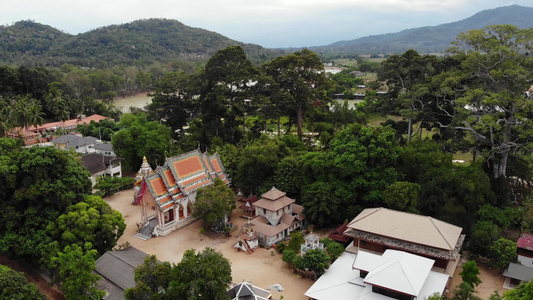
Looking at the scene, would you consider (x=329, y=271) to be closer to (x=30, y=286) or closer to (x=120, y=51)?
(x=30, y=286)

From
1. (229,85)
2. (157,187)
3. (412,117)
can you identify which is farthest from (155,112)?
(412,117)

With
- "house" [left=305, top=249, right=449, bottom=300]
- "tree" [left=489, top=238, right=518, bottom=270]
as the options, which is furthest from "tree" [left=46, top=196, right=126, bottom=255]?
"tree" [left=489, top=238, right=518, bottom=270]

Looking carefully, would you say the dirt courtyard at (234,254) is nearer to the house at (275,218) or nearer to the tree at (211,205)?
the house at (275,218)

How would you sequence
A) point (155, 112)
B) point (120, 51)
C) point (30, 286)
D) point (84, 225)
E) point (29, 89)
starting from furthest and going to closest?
point (120, 51)
point (29, 89)
point (155, 112)
point (84, 225)
point (30, 286)

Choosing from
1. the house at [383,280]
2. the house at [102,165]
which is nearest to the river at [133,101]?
the house at [102,165]

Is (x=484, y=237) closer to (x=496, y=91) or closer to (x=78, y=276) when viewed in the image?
(x=496, y=91)

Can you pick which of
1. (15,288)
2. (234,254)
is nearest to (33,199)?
(15,288)

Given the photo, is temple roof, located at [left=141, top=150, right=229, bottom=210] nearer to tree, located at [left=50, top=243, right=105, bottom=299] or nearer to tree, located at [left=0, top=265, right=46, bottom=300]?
tree, located at [left=50, top=243, right=105, bottom=299]
